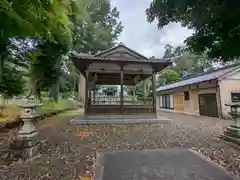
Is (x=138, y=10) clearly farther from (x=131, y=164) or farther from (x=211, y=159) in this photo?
(x=211, y=159)

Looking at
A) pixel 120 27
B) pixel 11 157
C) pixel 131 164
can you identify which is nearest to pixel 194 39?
pixel 131 164

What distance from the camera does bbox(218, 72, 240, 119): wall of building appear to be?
1325 cm

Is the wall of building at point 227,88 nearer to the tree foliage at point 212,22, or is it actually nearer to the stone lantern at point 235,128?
the stone lantern at point 235,128

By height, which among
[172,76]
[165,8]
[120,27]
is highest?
[120,27]

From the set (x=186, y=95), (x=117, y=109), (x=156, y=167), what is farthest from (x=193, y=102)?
(x=156, y=167)

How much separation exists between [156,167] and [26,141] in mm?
3185

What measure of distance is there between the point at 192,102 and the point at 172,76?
16.5 m

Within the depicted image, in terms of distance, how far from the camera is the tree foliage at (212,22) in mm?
2707

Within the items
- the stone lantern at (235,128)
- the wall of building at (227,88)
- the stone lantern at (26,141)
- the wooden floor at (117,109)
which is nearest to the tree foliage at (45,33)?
the stone lantern at (26,141)

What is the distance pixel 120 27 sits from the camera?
2842cm

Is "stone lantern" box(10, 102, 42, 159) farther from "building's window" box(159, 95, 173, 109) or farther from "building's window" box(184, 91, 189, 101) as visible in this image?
"building's window" box(159, 95, 173, 109)

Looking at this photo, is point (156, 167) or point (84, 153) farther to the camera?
point (84, 153)

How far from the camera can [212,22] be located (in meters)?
2.95

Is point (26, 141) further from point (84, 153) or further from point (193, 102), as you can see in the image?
point (193, 102)
